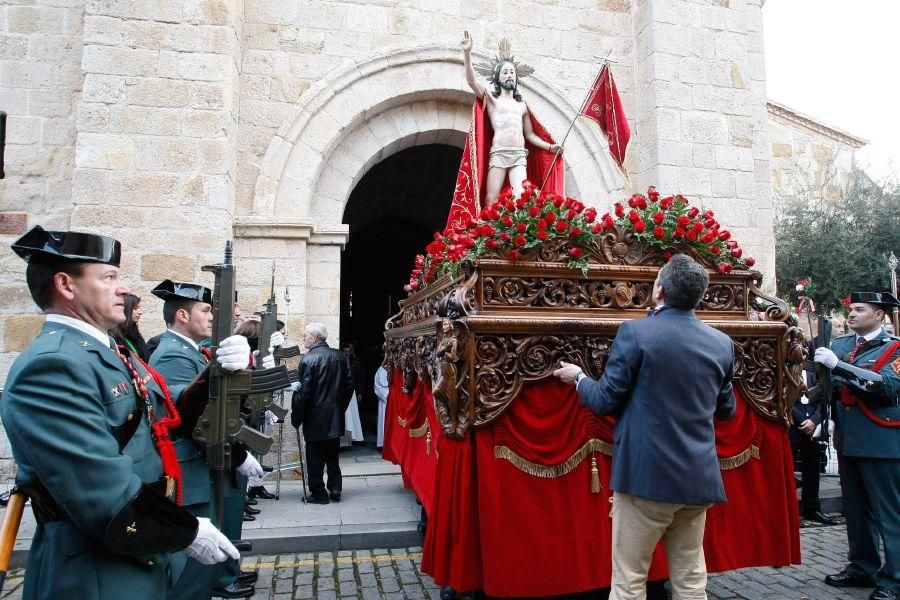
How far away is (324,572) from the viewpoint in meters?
Result: 4.38

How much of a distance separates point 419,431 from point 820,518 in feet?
13.7

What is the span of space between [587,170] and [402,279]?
26.5ft

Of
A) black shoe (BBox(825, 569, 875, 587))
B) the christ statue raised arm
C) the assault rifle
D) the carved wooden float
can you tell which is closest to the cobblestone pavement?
black shoe (BBox(825, 569, 875, 587))

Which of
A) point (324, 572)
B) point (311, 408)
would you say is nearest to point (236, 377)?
point (324, 572)

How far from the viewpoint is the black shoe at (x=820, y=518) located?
5.59 metres

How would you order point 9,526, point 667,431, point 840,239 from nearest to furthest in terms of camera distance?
point 9,526 < point 667,431 < point 840,239

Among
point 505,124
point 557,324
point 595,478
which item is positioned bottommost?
point 595,478

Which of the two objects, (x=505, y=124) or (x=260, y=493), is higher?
(x=505, y=124)

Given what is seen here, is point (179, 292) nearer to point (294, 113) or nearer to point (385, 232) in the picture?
point (294, 113)

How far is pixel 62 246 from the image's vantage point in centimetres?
193

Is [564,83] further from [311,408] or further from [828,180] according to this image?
[828,180]

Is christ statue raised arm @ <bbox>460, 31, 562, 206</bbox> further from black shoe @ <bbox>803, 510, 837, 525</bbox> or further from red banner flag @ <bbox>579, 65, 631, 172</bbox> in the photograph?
black shoe @ <bbox>803, 510, 837, 525</bbox>

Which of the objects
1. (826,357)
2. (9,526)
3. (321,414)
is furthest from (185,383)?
(826,357)

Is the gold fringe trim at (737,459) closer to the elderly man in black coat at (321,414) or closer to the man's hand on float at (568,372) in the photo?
the man's hand on float at (568,372)
